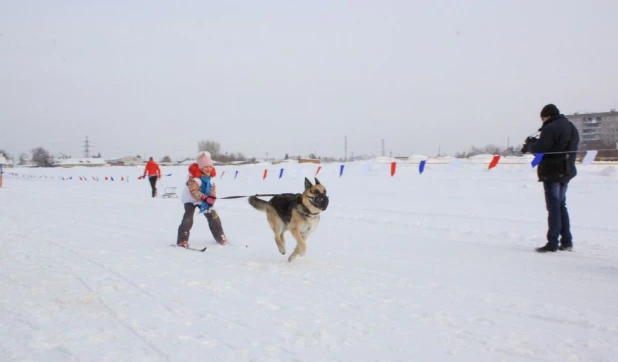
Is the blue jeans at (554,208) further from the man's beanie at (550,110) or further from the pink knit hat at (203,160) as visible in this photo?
the pink knit hat at (203,160)

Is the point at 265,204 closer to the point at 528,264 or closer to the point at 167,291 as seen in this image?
the point at 167,291

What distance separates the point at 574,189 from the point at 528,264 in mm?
12694

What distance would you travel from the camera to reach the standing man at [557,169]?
19.2 ft

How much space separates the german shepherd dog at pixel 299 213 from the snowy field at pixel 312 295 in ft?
1.02

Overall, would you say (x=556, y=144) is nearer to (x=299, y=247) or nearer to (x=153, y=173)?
(x=299, y=247)

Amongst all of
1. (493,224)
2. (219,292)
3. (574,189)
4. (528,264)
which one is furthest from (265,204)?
(574,189)

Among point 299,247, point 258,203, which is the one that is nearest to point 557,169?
point 299,247

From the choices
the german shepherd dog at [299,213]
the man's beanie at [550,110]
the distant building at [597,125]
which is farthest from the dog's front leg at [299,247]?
the distant building at [597,125]

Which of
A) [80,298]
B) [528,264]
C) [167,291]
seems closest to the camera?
[80,298]

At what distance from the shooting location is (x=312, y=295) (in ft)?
12.6

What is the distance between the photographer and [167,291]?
3887mm

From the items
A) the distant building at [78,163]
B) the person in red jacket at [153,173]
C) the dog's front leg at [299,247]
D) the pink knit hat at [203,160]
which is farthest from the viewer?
the distant building at [78,163]

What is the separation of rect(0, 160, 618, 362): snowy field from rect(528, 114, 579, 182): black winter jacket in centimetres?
124

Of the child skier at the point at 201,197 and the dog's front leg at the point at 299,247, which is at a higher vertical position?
the child skier at the point at 201,197
